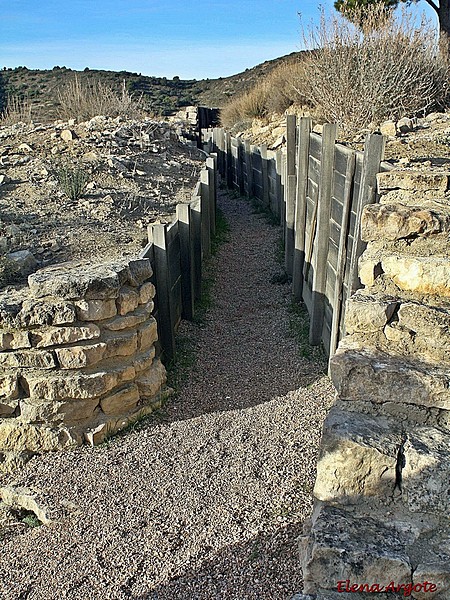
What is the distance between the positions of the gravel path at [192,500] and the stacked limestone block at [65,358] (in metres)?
0.22

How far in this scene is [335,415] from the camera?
7.66 feet

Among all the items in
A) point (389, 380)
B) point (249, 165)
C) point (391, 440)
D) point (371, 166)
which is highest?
point (371, 166)

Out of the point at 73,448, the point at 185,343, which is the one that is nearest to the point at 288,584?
the point at 73,448

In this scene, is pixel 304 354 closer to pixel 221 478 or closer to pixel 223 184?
pixel 221 478

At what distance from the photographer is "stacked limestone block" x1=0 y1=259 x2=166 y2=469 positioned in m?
4.08

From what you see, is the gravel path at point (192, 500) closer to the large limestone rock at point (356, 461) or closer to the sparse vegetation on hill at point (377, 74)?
the large limestone rock at point (356, 461)

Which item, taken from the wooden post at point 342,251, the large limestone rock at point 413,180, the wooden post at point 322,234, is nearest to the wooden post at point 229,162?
the wooden post at point 322,234

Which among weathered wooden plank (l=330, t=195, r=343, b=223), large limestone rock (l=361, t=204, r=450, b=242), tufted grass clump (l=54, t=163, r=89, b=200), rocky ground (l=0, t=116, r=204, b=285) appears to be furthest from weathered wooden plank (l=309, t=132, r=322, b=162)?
tufted grass clump (l=54, t=163, r=89, b=200)

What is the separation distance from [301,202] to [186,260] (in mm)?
1647

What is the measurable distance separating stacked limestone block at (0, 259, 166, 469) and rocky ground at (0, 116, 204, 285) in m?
0.82

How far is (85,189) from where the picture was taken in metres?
7.59

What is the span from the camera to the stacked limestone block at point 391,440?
197 centimetres

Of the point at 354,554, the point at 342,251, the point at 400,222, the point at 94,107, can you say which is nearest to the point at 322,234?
the point at 342,251

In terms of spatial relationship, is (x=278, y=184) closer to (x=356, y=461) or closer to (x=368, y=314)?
(x=368, y=314)
